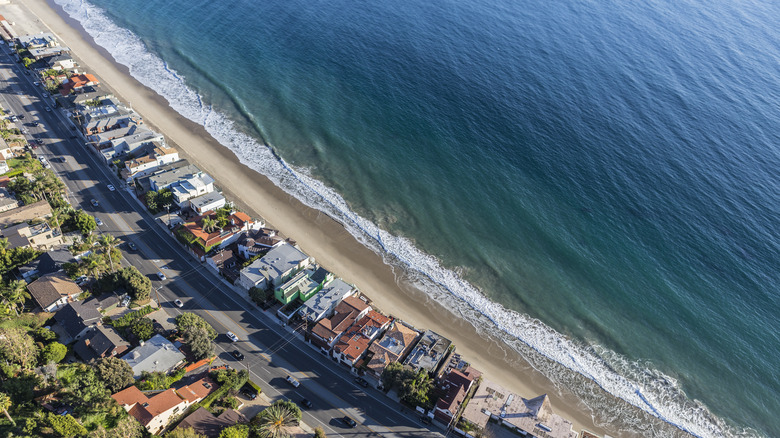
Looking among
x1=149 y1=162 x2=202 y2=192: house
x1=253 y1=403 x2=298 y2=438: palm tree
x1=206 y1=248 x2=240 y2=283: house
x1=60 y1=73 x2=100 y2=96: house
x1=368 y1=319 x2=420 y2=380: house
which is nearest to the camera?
x1=253 y1=403 x2=298 y2=438: palm tree

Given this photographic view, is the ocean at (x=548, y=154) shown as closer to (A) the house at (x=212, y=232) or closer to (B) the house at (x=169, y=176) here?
(B) the house at (x=169, y=176)

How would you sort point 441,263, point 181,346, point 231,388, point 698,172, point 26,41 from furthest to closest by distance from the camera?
point 26,41 → point 698,172 → point 441,263 → point 181,346 → point 231,388

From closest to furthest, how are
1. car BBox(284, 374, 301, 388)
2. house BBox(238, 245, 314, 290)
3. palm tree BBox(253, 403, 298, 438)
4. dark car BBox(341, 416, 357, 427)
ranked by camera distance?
palm tree BBox(253, 403, 298, 438) → dark car BBox(341, 416, 357, 427) → car BBox(284, 374, 301, 388) → house BBox(238, 245, 314, 290)

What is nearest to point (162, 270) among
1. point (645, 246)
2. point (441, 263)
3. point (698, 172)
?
point (441, 263)

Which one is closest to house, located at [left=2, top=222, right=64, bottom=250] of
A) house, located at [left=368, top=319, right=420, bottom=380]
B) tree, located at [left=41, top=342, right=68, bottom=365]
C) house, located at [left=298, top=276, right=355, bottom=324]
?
tree, located at [left=41, top=342, right=68, bottom=365]

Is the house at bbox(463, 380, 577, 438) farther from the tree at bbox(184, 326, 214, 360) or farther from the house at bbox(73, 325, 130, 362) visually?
the house at bbox(73, 325, 130, 362)

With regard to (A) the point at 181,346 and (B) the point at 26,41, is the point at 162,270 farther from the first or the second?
(B) the point at 26,41

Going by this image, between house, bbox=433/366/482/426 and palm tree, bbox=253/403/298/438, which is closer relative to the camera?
palm tree, bbox=253/403/298/438
